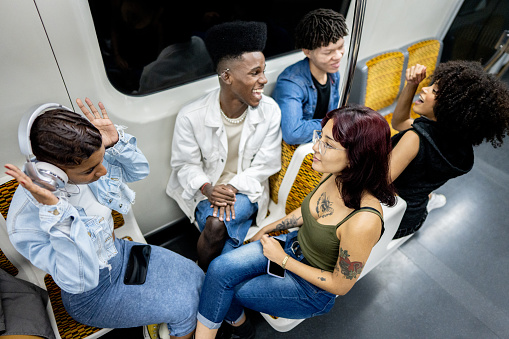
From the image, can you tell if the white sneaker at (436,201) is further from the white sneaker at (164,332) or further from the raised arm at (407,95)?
the white sneaker at (164,332)

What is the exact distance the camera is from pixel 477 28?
3986 millimetres

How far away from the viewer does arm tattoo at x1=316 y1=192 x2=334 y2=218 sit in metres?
1.58

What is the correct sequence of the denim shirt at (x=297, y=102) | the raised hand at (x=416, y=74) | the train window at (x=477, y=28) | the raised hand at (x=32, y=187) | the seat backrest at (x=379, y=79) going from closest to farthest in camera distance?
the raised hand at (x=32, y=187)
the raised hand at (x=416, y=74)
the denim shirt at (x=297, y=102)
the seat backrest at (x=379, y=79)
the train window at (x=477, y=28)

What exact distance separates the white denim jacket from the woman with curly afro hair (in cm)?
81

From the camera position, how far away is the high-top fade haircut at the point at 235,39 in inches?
74.8

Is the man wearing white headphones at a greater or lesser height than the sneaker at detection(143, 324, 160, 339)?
greater

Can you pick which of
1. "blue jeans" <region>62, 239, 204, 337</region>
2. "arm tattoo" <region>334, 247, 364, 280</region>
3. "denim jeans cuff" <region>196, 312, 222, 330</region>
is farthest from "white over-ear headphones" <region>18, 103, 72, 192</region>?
"arm tattoo" <region>334, 247, 364, 280</region>

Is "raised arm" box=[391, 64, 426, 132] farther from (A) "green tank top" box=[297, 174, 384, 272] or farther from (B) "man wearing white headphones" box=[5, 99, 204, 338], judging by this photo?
(B) "man wearing white headphones" box=[5, 99, 204, 338]

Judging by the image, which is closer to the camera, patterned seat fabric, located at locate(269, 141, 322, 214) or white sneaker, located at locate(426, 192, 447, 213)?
patterned seat fabric, located at locate(269, 141, 322, 214)

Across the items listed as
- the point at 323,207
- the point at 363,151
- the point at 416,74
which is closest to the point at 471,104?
the point at 416,74

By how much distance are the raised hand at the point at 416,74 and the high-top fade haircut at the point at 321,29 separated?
50cm

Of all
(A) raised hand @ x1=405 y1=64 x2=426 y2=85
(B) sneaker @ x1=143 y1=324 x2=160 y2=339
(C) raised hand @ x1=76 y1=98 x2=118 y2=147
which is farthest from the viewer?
(A) raised hand @ x1=405 y1=64 x2=426 y2=85

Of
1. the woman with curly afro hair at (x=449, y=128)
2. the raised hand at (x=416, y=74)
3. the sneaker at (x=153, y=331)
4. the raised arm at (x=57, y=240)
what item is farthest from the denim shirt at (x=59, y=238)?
the raised hand at (x=416, y=74)

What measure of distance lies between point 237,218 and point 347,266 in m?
0.89
